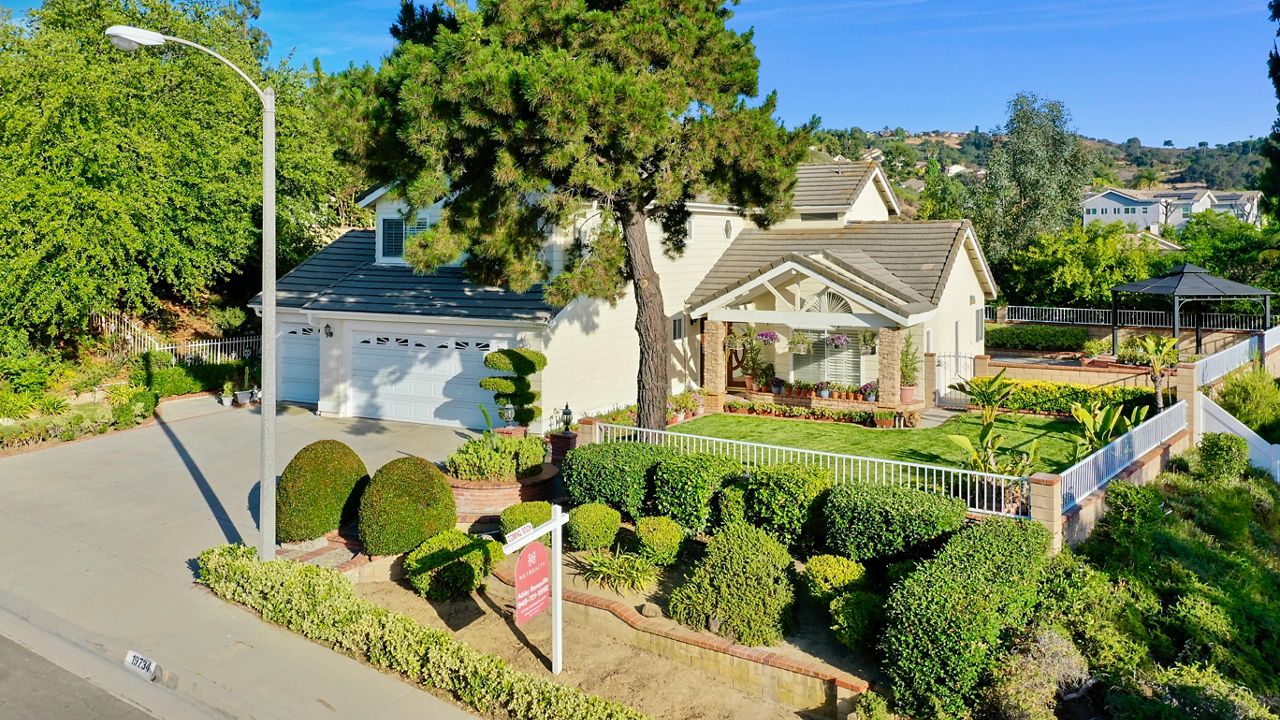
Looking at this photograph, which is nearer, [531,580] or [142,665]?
[142,665]

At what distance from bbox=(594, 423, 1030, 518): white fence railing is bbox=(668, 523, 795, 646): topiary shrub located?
2307 millimetres

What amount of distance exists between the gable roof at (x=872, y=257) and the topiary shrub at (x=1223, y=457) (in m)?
5.99

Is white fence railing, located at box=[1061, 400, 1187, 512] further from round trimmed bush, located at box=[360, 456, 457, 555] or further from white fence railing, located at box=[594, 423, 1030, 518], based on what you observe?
round trimmed bush, located at box=[360, 456, 457, 555]

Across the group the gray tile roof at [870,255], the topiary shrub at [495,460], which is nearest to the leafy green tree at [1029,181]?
the gray tile roof at [870,255]

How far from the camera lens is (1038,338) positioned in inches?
1258

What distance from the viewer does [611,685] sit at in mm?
10156

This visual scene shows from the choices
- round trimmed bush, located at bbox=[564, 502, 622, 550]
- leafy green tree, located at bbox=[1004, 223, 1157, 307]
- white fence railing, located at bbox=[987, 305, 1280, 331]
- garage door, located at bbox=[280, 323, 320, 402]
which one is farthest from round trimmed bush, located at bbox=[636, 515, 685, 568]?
leafy green tree, located at bbox=[1004, 223, 1157, 307]

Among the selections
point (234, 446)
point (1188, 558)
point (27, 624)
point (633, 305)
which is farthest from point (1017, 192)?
point (27, 624)

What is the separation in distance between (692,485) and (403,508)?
3992mm

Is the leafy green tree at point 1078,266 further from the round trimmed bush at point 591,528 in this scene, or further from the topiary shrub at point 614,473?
the round trimmed bush at point 591,528

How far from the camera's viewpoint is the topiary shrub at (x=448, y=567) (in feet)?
39.9

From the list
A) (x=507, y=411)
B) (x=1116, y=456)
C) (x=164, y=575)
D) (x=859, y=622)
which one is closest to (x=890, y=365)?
(x=1116, y=456)

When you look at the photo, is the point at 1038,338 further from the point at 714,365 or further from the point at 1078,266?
the point at 714,365

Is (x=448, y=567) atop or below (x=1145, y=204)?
below
